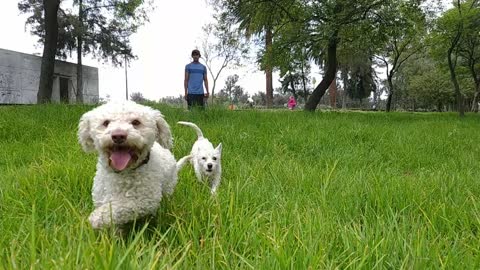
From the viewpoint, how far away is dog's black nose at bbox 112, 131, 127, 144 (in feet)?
7.50

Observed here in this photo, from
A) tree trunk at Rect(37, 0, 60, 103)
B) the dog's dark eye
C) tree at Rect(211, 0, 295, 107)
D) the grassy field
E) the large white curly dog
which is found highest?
tree at Rect(211, 0, 295, 107)

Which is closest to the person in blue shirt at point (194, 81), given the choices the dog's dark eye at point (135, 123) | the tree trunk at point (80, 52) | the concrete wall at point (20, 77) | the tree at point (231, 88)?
the dog's dark eye at point (135, 123)

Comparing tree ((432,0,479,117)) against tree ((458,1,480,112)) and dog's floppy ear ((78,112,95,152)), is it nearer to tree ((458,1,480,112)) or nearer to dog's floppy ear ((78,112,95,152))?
tree ((458,1,480,112))

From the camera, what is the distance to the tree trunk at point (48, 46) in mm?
13734

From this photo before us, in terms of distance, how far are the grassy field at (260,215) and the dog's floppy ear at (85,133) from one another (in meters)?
0.44

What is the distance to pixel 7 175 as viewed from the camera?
354cm

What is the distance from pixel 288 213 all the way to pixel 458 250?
3.28 ft

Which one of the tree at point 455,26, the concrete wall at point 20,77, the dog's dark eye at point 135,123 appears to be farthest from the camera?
the concrete wall at point 20,77

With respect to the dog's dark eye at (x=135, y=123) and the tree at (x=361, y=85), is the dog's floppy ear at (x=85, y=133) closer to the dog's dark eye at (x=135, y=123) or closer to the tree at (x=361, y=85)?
the dog's dark eye at (x=135, y=123)

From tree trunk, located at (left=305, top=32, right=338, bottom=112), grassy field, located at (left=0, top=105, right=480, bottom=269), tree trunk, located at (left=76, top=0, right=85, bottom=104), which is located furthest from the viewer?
tree trunk, located at (left=76, top=0, right=85, bottom=104)

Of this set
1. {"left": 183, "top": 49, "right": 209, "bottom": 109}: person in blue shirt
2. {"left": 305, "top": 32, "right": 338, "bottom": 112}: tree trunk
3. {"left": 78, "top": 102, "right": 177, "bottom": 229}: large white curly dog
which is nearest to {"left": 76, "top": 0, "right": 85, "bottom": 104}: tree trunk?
{"left": 305, "top": 32, "right": 338, "bottom": 112}: tree trunk

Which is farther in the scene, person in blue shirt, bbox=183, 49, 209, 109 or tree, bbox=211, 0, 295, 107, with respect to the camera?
tree, bbox=211, 0, 295, 107

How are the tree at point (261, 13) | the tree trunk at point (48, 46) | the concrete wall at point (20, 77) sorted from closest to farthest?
the tree trunk at point (48, 46), the tree at point (261, 13), the concrete wall at point (20, 77)

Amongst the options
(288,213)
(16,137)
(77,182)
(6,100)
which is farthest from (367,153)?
(6,100)
